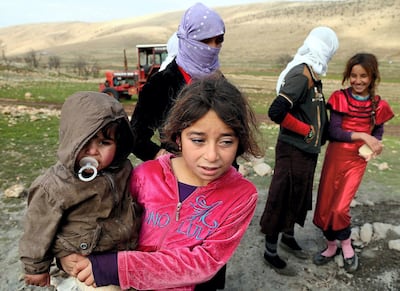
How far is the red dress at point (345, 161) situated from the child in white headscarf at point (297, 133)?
0.15 meters

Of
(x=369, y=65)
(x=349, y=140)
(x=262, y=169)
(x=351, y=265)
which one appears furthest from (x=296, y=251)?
(x=262, y=169)

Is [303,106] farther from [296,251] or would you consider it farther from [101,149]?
[101,149]

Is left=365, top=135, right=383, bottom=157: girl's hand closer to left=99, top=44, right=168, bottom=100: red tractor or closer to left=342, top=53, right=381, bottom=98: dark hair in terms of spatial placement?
left=342, top=53, right=381, bottom=98: dark hair

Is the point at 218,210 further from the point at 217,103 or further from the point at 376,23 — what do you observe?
the point at 376,23

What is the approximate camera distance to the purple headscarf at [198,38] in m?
1.98

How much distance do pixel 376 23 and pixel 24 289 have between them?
75932 millimetres

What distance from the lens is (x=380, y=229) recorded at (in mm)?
3852

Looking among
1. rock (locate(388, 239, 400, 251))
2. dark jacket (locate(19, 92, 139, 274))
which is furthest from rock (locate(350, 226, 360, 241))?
dark jacket (locate(19, 92, 139, 274))

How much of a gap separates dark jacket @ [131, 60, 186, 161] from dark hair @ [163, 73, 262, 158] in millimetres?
443

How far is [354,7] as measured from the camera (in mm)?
81250

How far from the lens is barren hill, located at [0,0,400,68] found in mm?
58625

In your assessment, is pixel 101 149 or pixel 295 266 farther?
pixel 295 266

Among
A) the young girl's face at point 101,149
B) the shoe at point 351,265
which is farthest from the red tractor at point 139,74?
the young girl's face at point 101,149

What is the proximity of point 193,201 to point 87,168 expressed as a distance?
1.37 ft
